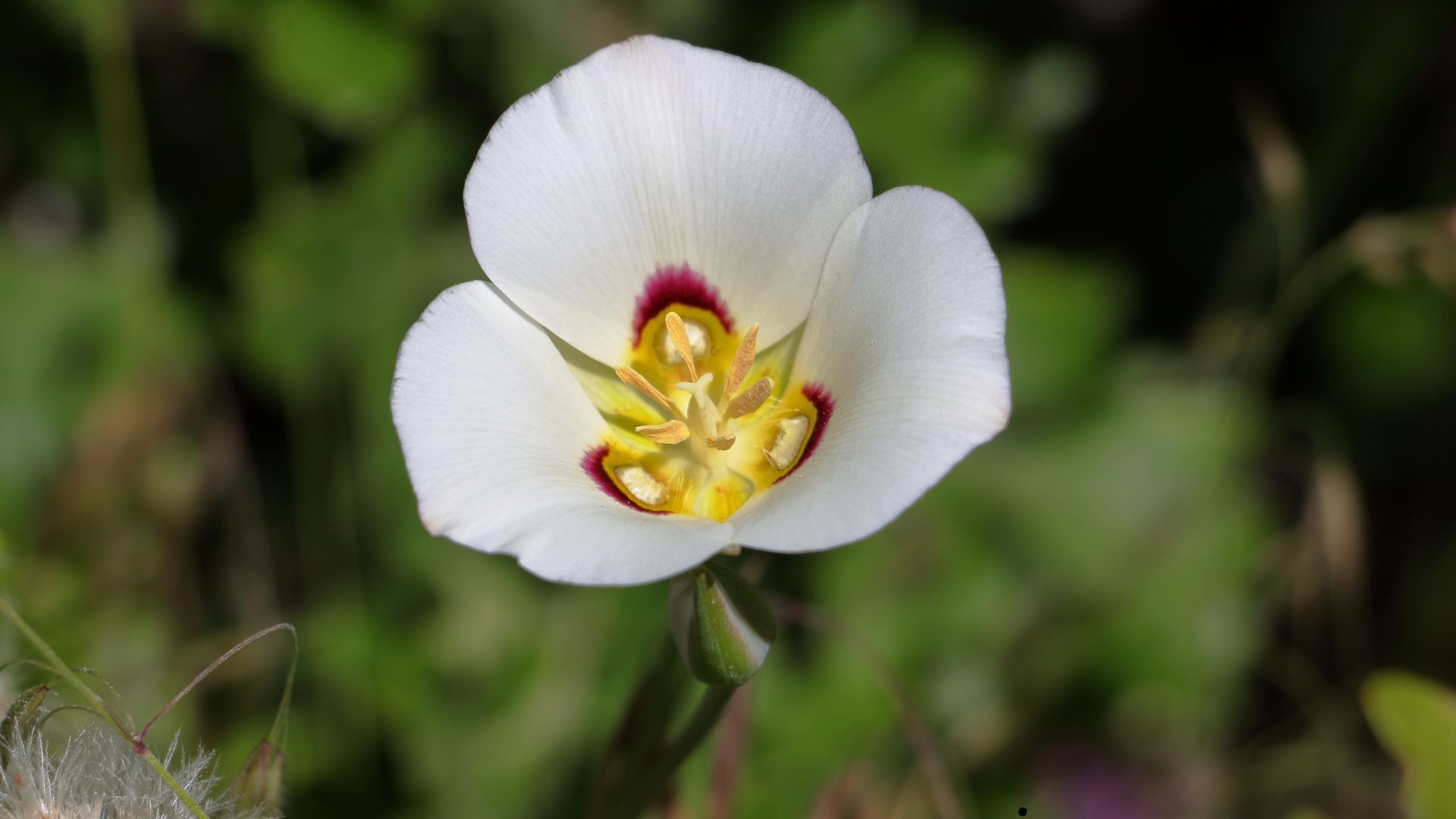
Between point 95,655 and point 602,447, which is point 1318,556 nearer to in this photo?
point 602,447

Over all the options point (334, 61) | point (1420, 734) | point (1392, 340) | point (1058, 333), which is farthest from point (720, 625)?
point (1392, 340)

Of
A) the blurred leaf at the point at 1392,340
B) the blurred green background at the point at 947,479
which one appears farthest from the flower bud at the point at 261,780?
the blurred leaf at the point at 1392,340

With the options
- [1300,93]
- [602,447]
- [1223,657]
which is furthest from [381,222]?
[1300,93]

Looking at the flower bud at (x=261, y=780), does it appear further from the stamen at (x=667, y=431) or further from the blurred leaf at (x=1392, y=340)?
the blurred leaf at (x=1392, y=340)

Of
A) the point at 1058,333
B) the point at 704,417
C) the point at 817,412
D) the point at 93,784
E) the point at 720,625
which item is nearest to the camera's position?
the point at 720,625

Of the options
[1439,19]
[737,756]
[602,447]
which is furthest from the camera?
[1439,19]

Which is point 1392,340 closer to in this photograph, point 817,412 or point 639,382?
point 817,412

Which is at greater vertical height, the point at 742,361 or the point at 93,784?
the point at 742,361
